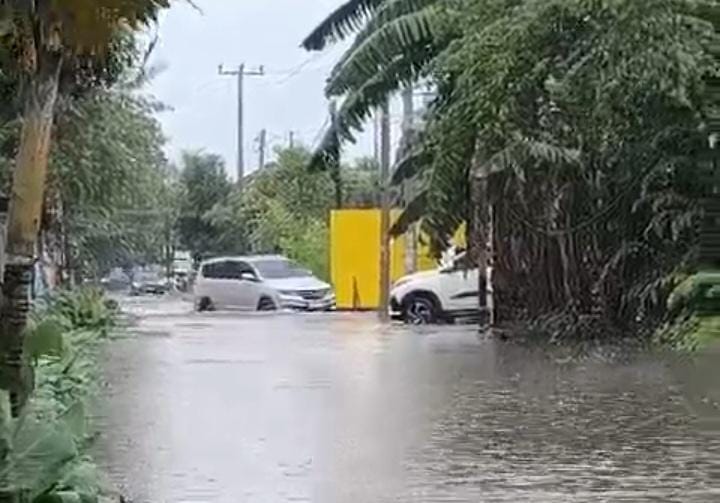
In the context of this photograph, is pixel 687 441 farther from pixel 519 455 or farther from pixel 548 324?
pixel 548 324

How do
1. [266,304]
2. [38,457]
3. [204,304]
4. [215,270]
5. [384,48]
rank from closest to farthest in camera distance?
[38,457] → [384,48] → [266,304] → [204,304] → [215,270]

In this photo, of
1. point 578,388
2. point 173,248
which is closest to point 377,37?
point 578,388

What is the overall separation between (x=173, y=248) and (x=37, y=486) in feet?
187

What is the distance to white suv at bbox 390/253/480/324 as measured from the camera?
31031 millimetres

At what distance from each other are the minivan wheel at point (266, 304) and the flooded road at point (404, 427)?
654 inches

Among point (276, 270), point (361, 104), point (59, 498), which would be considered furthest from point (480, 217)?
point (59, 498)

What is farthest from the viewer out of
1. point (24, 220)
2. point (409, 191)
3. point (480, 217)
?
point (409, 191)

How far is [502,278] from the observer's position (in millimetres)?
26609

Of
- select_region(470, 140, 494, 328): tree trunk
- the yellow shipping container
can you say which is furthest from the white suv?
the yellow shipping container

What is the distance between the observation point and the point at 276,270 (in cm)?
3956

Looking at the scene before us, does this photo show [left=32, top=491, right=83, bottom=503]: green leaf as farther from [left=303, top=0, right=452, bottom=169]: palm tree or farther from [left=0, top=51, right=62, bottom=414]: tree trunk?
[left=303, top=0, right=452, bottom=169]: palm tree

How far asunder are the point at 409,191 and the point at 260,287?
8.16 meters

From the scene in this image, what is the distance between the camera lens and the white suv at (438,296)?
31.0 meters

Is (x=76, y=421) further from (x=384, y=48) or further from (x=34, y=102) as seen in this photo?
(x=384, y=48)
